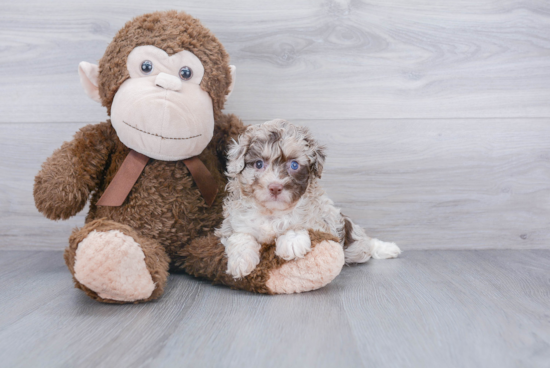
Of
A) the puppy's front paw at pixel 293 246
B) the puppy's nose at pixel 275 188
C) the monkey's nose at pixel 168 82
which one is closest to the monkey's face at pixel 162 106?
the monkey's nose at pixel 168 82

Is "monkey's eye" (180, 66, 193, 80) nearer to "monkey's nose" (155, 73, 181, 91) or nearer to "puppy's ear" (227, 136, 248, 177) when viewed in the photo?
"monkey's nose" (155, 73, 181, 91)

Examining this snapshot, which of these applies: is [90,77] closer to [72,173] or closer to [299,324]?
[72,173]

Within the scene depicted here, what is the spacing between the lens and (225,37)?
189cm

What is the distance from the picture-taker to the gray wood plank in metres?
1.94

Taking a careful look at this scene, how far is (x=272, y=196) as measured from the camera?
4.30 ft

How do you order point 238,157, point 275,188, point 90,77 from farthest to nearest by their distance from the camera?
point 90,77, point 238,157, point 275,188

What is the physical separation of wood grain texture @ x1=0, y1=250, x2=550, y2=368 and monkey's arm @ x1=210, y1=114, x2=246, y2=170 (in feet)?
1.69

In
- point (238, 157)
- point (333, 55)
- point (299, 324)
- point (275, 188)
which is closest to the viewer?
point (299, 324)

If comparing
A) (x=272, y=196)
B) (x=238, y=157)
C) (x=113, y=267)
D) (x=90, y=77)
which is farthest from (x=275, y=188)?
(x=90, y=77)

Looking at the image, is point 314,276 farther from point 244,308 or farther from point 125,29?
point 125,29

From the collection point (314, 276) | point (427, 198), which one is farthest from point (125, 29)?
point (427, 198)

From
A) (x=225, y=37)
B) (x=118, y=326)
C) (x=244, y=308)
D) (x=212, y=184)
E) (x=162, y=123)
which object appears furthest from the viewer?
(x=225, y=37)

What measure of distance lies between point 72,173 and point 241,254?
25.4 inches

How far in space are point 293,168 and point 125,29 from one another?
76 centimetres
